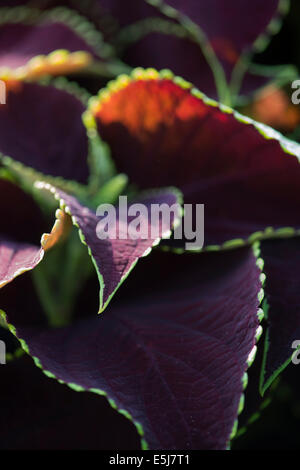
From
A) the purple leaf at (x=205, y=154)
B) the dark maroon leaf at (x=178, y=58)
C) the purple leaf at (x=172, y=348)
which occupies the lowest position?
the purple leaf at (x=172, y=348)

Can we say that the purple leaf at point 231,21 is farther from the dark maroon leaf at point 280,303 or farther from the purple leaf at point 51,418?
the purple leaf at point 51,418

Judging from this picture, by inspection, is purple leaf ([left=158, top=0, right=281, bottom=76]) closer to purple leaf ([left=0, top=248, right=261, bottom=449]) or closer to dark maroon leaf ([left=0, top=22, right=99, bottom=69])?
dark maroon leaf ([left=0, top=22, right=99, bottom=69])

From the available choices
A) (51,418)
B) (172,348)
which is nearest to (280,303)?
(172,348)

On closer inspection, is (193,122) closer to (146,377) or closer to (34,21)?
(146,377)

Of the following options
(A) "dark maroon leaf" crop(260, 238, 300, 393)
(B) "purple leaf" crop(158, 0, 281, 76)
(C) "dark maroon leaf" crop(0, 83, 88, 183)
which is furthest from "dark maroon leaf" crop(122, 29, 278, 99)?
(A) "dark maroon leaf" crop(260, 238, 300, 393)

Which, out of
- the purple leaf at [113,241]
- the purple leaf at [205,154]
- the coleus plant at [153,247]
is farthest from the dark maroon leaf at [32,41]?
the purple leaf at [113,241]
